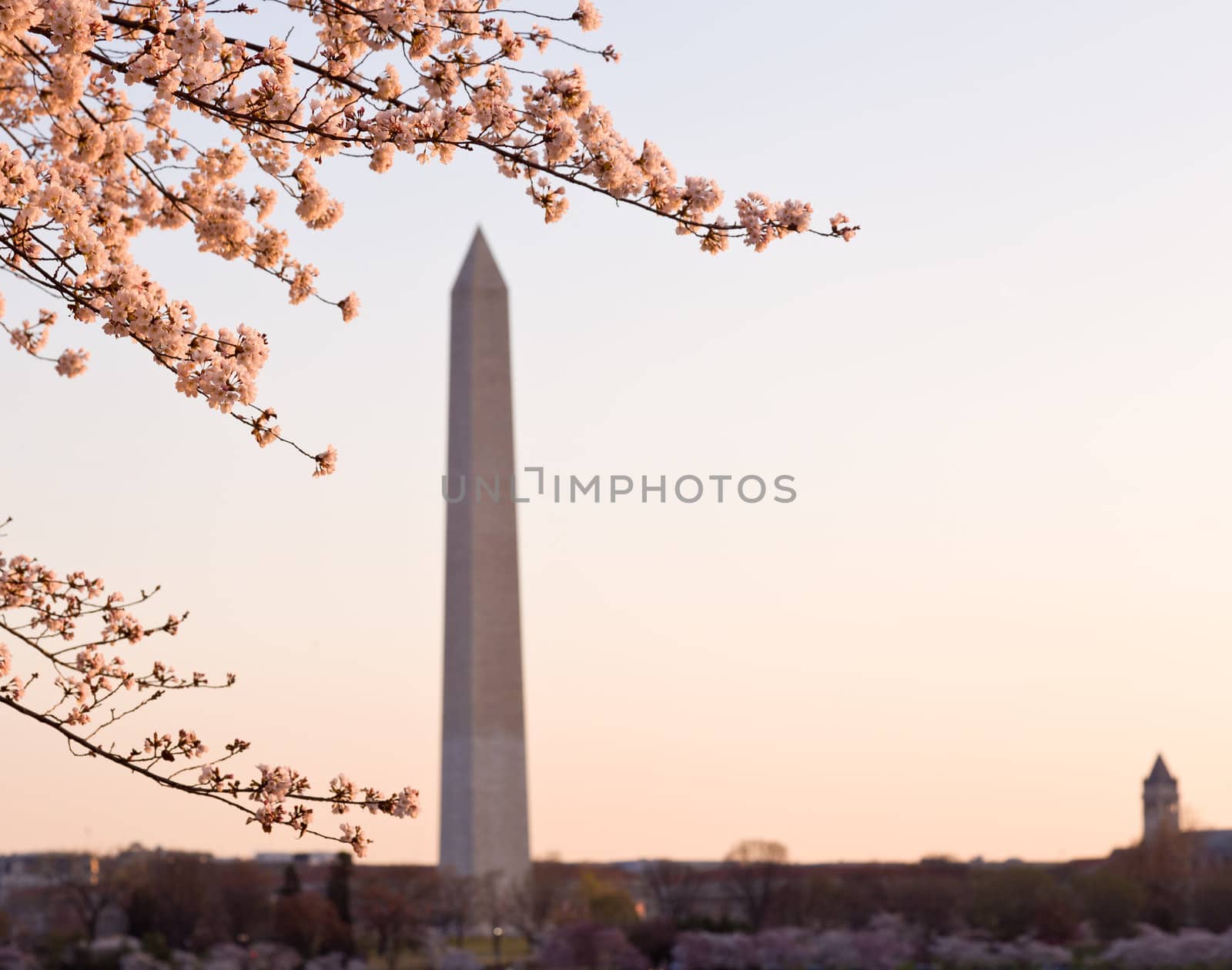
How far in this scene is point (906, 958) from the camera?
5866 centimetres

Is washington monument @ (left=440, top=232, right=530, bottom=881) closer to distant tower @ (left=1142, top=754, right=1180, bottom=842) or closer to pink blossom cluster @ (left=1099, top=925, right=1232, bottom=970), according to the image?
pink blossom cluster @ (left=1099, top=925, right=1232, bottom=970)

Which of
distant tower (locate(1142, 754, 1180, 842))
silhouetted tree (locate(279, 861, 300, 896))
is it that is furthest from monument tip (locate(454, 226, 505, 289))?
distant tower (locate(1142, 754, 1180, 842))

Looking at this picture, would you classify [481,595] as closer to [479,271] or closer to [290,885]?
[479,271]

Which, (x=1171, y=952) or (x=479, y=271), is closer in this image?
(x=479, y=271)

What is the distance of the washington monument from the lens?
46.8 metres

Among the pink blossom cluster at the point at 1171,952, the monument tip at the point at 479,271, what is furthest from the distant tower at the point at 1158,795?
the monument tip at the point at 479,271


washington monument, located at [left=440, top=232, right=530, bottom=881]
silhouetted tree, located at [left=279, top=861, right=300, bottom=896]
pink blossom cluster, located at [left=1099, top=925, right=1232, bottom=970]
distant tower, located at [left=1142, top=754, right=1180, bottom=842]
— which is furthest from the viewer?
distant tower, located at [left=1142, top=754, right=1180, bottom=842]

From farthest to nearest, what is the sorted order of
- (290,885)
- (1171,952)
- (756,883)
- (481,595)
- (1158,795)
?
(1158,795), (756,883), (290,885), (1171,952), (481,595)

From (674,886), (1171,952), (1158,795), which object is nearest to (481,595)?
(1171,952)

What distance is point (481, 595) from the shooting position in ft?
155

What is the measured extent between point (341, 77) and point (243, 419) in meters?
1.47

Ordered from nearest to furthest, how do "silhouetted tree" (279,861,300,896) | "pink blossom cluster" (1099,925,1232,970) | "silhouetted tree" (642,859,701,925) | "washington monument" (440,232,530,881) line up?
"washington monument" (440,232,530,881)
"pink blossom cluster" (1099,925,1232,970)
"silhouetted tree" (279,861,300,896)
"silhouetted tree" (642,859,701,925)

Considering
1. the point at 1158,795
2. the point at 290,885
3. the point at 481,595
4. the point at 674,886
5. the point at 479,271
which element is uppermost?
the point at 479,271

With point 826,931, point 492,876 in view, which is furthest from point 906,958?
point 492,876
